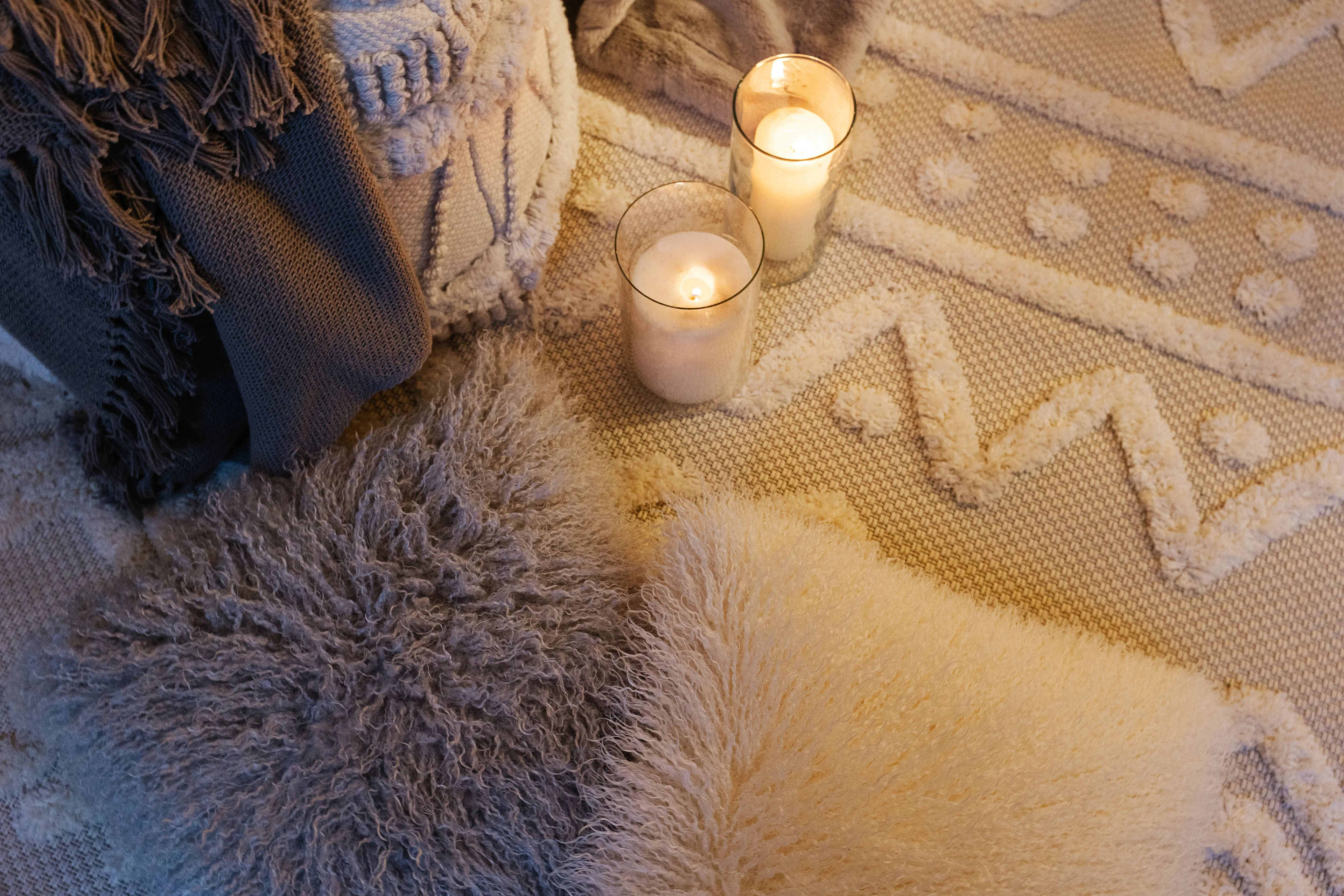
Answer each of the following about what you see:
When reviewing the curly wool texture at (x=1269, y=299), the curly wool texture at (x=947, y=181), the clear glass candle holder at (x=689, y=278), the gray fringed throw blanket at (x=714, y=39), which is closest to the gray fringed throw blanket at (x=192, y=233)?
the clear glass candle holder at (x=689, y=278)

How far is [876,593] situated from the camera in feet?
2.39

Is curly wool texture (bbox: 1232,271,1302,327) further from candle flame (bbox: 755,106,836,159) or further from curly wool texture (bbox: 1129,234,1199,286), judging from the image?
candle flame (bbox: 755,106,836,159)

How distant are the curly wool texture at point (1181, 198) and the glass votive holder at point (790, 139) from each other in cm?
36

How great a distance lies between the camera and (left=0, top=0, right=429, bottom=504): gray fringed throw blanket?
1.69ft

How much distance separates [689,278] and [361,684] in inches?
16.1

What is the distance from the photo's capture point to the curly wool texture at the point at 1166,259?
912 mm

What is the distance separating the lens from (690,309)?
721 mm

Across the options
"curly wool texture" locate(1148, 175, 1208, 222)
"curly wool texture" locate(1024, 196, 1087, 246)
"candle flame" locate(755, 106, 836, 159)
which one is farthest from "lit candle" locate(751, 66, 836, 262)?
"curly wool texture" locate(1148, 175, 1208, 222)

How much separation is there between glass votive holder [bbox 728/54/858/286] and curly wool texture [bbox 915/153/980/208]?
15 cm

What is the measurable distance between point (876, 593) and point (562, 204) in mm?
485

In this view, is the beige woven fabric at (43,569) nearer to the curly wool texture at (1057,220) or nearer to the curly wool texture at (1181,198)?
the curly wool texture at (1057,220)

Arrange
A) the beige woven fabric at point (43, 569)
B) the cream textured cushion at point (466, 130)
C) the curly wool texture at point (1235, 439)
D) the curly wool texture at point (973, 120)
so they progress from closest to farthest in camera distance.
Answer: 1. the cream textured cushion at point (466, 130)
2. the beige woven fabric at point (43, 569)
3. the curly wool texture at point (1235, 439)
4. the curly wool texture at point (973, 120)

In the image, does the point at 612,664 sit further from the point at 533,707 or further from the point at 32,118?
the point at 32,118

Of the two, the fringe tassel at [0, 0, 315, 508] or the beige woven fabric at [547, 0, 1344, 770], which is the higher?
the fringe tassel at [0, 0, 315, 508]
